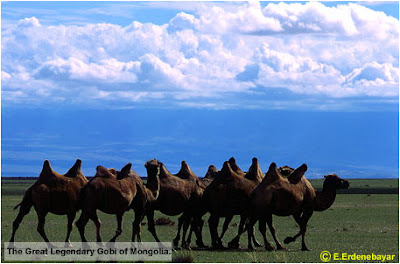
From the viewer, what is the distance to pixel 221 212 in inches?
933

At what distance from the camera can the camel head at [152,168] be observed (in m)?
22.6

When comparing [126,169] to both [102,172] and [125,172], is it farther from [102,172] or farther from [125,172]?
[102,172]

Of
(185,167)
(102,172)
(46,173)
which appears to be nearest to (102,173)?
(102,172)

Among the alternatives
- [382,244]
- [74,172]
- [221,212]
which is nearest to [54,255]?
[74,172]

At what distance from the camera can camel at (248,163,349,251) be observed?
73.5 feet

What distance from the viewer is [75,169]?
74.9 ft

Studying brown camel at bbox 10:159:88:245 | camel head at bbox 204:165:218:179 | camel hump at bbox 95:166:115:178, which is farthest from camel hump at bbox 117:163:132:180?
camel head at bbox 204:165:218:179

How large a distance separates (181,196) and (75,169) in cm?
334

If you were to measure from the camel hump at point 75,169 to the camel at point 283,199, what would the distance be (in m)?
4.82

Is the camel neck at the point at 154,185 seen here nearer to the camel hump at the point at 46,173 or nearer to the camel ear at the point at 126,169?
the camel ear at the point at 126,169

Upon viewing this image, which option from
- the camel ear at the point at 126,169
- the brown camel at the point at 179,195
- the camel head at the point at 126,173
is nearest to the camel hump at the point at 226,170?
the brown camel at the point at 179,195

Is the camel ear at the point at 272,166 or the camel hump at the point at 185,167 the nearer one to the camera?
the camel ear at the point at 272,166

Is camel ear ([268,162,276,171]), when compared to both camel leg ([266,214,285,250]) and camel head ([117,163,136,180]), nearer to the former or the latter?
camel leg ([266,214,285,250])

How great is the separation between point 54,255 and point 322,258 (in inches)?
263
